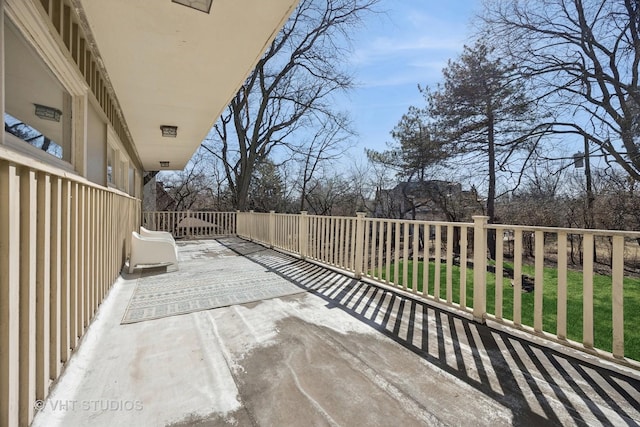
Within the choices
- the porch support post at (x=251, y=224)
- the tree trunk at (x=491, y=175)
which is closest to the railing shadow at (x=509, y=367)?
the porch support post at (x=251, y=224)

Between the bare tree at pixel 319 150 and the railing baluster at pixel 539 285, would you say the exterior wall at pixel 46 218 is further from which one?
the bare tree at pixel 319 150

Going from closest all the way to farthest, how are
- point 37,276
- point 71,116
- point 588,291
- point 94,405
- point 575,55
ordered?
point 37,276 → point 94,405 → point 588,291 → point 71,116 → point 575,55

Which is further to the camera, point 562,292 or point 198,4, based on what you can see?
point 562,292

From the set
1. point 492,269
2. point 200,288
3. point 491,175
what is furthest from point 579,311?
point 491,175

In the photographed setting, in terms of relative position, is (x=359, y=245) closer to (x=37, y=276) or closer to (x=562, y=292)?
(x=562, y=292)

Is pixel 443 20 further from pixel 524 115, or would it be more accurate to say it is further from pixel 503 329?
pixel 503 329

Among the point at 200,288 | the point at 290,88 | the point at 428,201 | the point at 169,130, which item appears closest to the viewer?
the point at 200,288

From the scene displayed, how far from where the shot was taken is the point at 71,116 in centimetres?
249

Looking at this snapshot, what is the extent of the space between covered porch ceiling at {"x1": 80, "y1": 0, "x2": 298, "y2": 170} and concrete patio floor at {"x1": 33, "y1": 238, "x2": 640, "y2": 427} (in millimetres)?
2333

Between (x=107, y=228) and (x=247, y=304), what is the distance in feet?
5.38

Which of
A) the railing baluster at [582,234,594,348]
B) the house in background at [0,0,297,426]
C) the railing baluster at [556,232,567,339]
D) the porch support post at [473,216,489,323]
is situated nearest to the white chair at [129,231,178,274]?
the house in background at [0,0,297,426]

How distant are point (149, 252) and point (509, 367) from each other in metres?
4.45

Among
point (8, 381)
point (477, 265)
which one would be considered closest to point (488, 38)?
point (477, 265)

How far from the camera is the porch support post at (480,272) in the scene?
2520 mm
